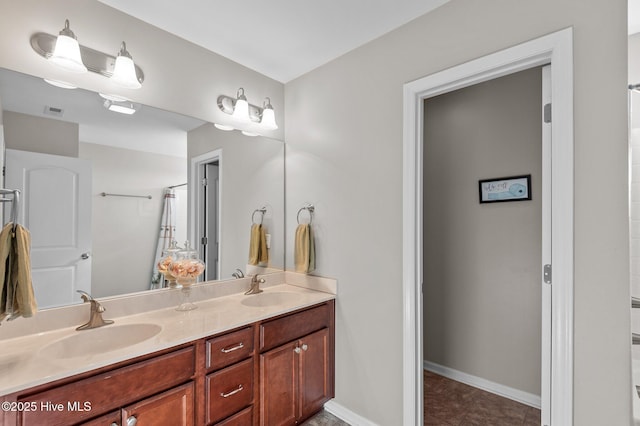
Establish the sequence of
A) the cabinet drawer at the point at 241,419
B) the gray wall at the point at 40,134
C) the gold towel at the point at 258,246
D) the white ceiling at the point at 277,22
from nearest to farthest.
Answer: the gray wall at the point at 40,134
the cabinet drawer at the point at 241,419
the white ceiling at the point at 277,22
the gold towel at the point at 258,246

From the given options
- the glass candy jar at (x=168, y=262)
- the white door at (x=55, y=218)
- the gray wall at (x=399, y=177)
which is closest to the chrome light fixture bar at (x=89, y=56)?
the white door at (x=55, y=218)

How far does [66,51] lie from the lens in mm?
1470

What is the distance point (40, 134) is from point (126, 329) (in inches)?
40.8

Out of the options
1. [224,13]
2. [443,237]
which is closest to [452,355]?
[443,237]

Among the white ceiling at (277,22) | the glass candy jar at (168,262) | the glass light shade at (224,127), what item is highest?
the white ceiling at (277,22)

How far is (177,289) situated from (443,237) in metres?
2.14

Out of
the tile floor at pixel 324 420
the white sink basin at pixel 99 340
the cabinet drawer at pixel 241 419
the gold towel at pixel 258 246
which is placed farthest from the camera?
the gold towel at pixel 258 246

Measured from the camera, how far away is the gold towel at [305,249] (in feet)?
7.61

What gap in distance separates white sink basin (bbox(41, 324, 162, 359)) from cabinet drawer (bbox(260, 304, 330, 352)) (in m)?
0.55

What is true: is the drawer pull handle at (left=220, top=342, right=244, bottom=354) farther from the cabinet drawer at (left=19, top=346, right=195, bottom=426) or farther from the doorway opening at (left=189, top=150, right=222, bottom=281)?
the doorway opening at (left=189, top=150, right=222, bottom=281)

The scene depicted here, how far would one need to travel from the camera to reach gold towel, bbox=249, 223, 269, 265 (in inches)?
95.5

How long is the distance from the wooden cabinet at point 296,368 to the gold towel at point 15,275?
102cm

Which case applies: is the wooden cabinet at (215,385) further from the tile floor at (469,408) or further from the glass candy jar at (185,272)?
the tile floor at (469,408)

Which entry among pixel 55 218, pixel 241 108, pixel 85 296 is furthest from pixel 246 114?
pixel 85 296
